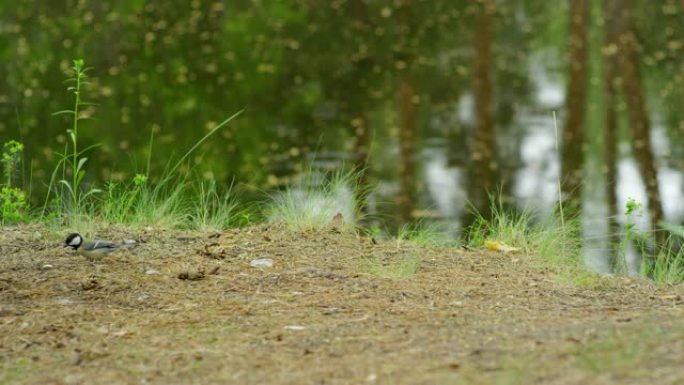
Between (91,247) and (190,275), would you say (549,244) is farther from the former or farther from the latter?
(91,247)

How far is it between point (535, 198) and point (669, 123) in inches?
143

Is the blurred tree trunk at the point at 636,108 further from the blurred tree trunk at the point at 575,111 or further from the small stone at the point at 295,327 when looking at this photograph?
the small stone at the point at 295,327

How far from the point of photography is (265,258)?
5.34 meters

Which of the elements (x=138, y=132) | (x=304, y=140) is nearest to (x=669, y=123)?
(x=304, y=140)

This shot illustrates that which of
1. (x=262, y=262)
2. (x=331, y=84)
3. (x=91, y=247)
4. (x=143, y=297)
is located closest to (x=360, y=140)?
(x=331, y=84)

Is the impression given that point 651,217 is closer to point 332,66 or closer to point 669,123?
point 669,123

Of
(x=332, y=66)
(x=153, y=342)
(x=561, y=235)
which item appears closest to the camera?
(x=153, y=342)

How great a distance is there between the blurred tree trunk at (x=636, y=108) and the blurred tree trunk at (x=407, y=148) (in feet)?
8.32

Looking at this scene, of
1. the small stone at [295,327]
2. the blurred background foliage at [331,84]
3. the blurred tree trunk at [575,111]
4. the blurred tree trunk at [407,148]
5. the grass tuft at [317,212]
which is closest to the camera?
the small stone at [295,327]

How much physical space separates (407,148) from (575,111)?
2800mm

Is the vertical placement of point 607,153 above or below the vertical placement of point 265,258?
below

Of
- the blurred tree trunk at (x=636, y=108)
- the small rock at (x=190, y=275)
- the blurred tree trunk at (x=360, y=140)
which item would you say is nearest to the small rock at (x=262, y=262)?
the small rock at (x=190, y=275)

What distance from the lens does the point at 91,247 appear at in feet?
→ 16.3

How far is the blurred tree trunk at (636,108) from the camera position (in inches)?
463
